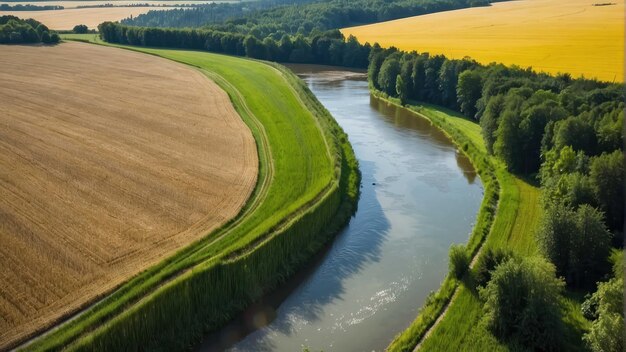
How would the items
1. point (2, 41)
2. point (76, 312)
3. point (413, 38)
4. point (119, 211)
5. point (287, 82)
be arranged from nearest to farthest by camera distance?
point (76, 312) → point (119, 211) → point (287, 82) → point (2, 41) → point (413, 38)

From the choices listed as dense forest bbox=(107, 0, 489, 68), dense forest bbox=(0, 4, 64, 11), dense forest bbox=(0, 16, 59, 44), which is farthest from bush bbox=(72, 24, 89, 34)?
dense forest bbox=(0, 4, 64, 11)

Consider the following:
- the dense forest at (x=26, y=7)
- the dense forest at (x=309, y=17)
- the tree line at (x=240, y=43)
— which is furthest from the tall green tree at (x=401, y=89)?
the dense forest at (x=26, y=7)

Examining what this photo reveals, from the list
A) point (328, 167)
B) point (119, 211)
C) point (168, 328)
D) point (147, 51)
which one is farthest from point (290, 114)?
point (147, 51)

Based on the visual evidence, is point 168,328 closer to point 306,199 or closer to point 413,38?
point 306,199

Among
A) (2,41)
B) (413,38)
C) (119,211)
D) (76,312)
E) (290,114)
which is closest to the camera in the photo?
(76,312)

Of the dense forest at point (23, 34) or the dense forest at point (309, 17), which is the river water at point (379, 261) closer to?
the dense forest at point (23, 34)

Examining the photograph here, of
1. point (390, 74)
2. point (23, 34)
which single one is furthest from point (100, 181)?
point (23, 34)
